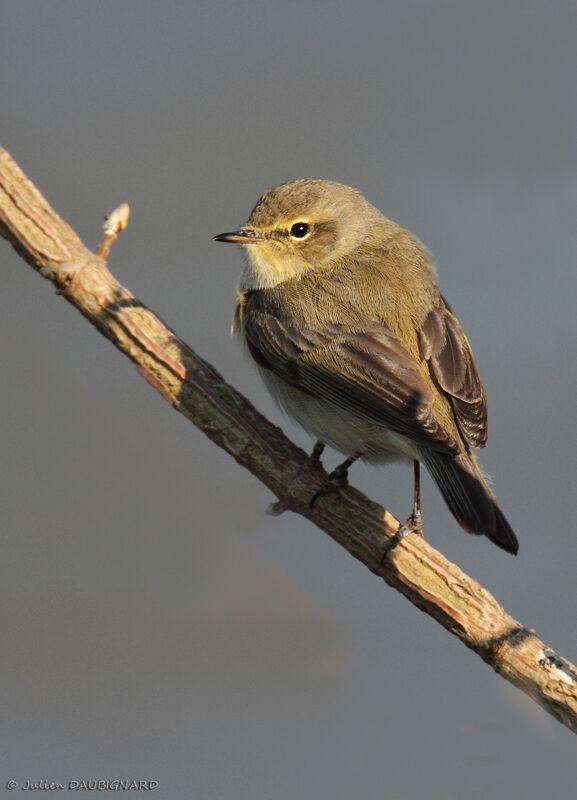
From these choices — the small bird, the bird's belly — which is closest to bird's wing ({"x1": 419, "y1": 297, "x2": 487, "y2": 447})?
the small bird

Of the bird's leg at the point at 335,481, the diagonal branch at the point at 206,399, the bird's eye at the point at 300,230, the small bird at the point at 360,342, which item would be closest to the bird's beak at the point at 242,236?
the small bird at the point at 360,342

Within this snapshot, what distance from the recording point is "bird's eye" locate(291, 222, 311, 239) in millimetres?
4074

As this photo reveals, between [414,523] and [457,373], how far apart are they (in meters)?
0.64

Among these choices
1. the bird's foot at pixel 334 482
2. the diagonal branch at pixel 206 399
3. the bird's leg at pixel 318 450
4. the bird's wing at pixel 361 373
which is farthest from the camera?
the bird's leg at pixel 318 450

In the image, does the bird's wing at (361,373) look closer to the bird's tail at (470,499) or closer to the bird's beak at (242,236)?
the bird's tail at (470,499)

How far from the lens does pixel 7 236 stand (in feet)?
11.0

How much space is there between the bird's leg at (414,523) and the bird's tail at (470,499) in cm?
14

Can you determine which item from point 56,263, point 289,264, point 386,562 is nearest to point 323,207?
point 289,264

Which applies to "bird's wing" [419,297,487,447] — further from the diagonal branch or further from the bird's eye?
the bird's eye

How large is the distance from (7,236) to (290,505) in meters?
1.41

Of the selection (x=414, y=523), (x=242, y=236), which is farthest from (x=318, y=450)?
(x=242, y=236)

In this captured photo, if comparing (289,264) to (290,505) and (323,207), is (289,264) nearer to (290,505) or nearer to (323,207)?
(323,207)

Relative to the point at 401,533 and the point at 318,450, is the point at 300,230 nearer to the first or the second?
the point at 318,450

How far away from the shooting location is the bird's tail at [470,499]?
328 centimetres
